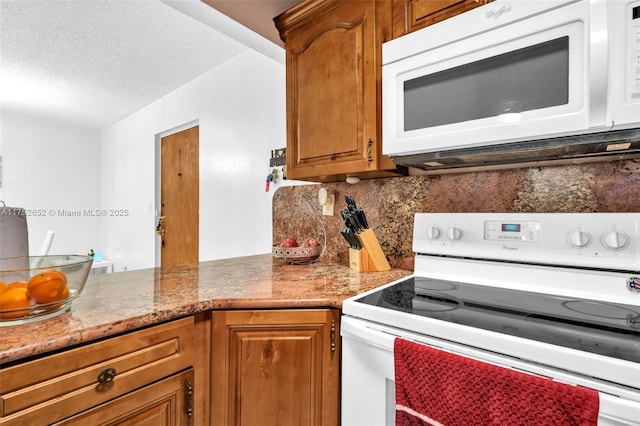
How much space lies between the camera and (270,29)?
1.76m

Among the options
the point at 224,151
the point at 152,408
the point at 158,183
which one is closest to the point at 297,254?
the point at 152,408

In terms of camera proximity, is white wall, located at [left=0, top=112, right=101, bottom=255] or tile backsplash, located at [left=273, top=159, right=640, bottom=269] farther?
white wall, located at [left=0, top=112, right=101, bottom=255]

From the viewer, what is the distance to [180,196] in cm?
344

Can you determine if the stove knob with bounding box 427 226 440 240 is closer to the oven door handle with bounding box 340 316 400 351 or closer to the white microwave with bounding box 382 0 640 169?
the white microwave with bounding box 382 0 640 169

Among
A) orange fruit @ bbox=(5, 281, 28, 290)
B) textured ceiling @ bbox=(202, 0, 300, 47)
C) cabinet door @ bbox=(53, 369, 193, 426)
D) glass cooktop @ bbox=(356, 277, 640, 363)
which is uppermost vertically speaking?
textured ceiling @ bbox=(202, 0, 300, 47)

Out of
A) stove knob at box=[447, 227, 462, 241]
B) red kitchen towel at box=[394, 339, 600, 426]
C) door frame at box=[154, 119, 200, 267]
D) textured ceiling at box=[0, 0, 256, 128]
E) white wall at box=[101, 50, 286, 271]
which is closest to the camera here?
red kitchen towel at box=[394, 339, 600, 426]

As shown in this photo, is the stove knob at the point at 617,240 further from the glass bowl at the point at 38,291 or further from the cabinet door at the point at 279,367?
the glass bowl at the point at 38,291

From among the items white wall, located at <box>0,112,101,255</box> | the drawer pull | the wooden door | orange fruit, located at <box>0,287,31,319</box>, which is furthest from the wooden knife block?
white wall, located at <box>0,112,101,255</box>

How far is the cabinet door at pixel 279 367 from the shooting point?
1.03 metres

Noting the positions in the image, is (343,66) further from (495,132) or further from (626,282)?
(626,282)

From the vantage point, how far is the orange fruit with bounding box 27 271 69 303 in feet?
2.68

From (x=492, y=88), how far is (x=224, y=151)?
2286 millimetres

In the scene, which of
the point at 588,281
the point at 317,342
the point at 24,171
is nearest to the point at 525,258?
the point at 588,281

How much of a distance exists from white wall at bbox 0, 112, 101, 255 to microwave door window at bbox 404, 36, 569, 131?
518 cm
